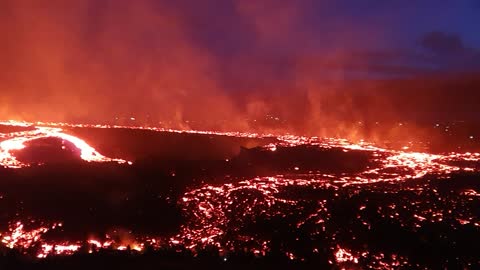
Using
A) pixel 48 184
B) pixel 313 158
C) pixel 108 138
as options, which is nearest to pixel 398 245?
pixel 48 184

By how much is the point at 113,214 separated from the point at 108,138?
201ft

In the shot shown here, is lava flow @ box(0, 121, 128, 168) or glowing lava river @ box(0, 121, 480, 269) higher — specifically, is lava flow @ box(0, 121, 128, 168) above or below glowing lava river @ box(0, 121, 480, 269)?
above

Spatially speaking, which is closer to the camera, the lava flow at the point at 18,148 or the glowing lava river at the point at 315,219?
the glowing lava river at the point at 315,219

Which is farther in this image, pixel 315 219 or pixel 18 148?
pixel 18 148

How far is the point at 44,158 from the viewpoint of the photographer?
63469 mm

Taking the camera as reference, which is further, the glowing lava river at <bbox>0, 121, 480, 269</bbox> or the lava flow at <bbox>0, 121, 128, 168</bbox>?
the lava flow at <bbox>0, 121, 128, 168</bbox>

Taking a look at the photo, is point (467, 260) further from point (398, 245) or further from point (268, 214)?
point (268, 214)

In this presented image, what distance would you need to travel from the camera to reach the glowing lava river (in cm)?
3098

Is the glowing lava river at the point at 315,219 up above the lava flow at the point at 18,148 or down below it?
below

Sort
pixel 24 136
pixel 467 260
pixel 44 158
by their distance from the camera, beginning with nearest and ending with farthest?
1. pixel 467 260
2. pixel 44 158
3. pixel 24 136

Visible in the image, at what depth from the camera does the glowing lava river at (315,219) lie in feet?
102

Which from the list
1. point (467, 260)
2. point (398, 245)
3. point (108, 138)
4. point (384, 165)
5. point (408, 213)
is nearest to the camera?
point (467, 260)

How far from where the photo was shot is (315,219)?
38.4 meters

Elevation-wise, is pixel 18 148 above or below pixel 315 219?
above
